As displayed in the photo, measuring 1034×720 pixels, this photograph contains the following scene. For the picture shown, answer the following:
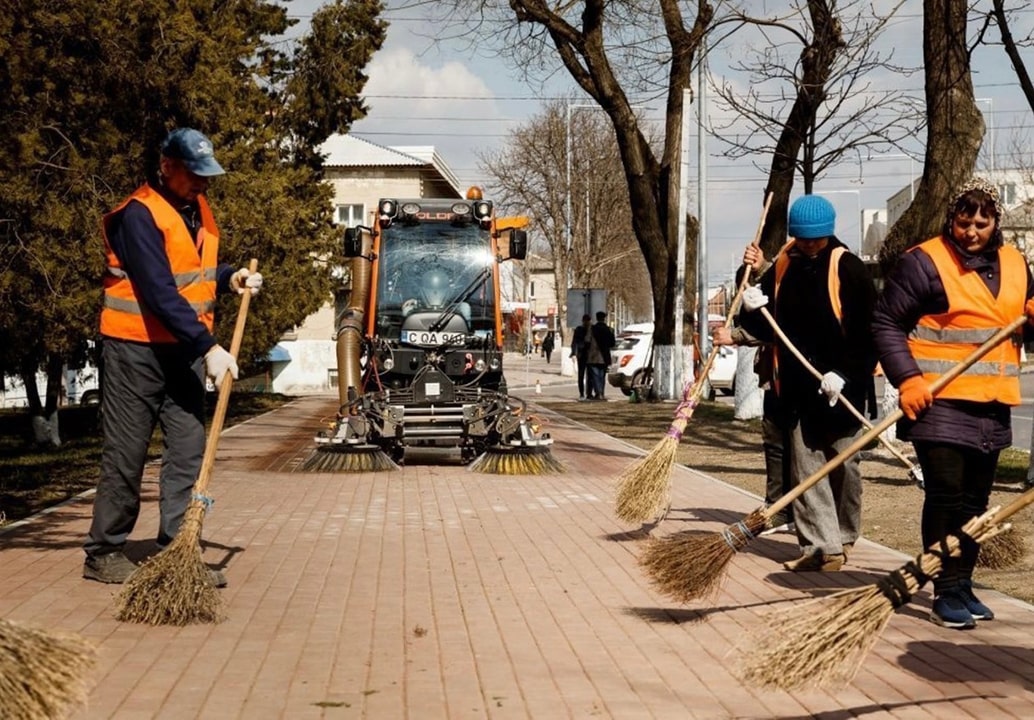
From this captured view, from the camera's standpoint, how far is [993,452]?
22.9ft

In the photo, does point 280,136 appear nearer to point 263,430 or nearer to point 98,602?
point 263,430

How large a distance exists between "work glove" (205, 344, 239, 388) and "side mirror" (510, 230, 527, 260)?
30.9ft

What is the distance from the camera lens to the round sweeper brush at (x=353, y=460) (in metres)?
14.8

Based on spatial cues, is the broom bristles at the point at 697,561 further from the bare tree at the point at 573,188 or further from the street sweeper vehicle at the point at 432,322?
the bare tree at the point at 573,188

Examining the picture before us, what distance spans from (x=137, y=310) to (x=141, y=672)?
7.43 feet

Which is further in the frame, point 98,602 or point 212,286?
point 212,286

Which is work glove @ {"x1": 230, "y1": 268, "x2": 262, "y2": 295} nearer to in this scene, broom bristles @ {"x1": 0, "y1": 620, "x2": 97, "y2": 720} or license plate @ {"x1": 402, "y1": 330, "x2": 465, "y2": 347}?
broom bristles @ {"x1": 0, "y1": 620, "x2": 97, "y2": 720}

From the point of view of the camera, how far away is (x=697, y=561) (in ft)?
23.5

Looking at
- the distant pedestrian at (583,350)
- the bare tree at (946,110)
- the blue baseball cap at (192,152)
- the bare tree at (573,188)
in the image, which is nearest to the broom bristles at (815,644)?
the blue baseball cap at (192,152)

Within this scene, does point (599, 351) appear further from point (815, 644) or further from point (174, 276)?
point (815, 644)

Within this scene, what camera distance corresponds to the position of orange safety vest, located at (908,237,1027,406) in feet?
22.6

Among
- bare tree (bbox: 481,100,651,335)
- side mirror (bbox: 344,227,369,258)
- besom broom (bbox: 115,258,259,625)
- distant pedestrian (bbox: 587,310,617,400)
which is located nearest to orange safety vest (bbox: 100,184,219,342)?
besom broom (bbox: 115,258,259,625)

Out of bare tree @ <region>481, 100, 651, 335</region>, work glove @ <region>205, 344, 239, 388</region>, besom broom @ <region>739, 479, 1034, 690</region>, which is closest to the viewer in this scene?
besom broom @ <region>739, 479, 1034, 690</region>

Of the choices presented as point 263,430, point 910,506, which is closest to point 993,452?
point 910,506
